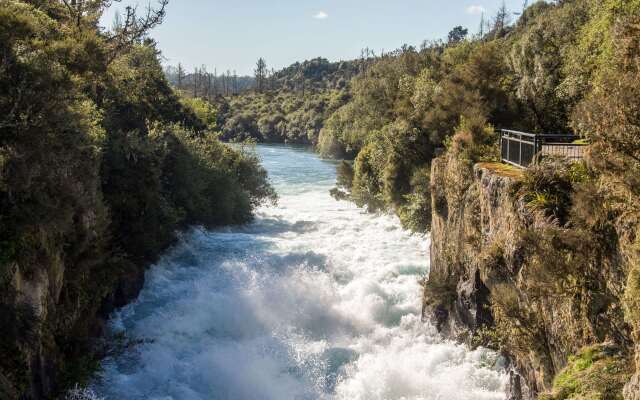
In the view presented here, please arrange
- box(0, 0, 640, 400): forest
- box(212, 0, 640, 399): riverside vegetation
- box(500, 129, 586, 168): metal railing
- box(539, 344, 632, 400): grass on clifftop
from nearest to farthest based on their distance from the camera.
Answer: box(539, 344, 632, 400): grass on clifftop < box(212, 0, 640, 399): riverside vegetation < box(0, 0, 640, 400): forest < box(500, 129, 586, 168): metal railing

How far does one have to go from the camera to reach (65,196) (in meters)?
12.2

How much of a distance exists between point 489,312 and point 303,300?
6.93m

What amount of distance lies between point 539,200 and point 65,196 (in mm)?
10256

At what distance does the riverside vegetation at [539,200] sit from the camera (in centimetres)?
786

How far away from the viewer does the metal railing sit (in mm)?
12423

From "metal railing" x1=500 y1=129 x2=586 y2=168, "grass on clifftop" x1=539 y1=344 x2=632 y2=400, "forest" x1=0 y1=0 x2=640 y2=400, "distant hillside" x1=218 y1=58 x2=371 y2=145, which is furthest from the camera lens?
"distant hillside" x1=218 y1=58 x2=371 y2=145

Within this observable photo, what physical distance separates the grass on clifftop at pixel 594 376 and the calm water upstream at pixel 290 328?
526 centimetres

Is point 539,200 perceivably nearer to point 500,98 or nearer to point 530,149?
point 530,149

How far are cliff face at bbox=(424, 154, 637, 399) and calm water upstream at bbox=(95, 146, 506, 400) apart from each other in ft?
4.73

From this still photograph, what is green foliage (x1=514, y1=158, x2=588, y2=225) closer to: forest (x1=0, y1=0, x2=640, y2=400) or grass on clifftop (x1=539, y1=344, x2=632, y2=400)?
forest (x1=0, y1=0, x2=640, y2=400)

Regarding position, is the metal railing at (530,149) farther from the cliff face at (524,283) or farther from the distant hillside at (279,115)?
the distant hillside at (279,115)

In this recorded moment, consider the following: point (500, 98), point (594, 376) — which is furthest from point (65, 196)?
point (500, 98)

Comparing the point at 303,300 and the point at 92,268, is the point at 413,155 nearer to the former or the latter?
the point at 303,300

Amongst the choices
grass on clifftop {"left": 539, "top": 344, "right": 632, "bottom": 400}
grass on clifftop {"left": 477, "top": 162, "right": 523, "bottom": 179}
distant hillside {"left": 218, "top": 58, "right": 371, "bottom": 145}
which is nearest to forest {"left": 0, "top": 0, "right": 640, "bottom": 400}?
grass on clifftop {"left": 539, "top": 344, "right": 632, "bottom": 400}
